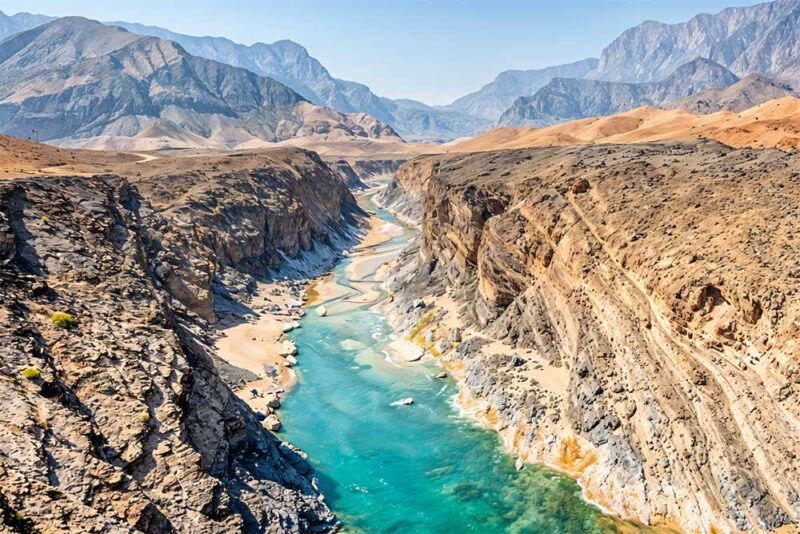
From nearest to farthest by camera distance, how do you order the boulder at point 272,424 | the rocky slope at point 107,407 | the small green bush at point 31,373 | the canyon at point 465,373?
the rocky slope at point 107,407 < the small green bush at point 31,373 < the canyon at point 465,373 < the boulder at point 272,424

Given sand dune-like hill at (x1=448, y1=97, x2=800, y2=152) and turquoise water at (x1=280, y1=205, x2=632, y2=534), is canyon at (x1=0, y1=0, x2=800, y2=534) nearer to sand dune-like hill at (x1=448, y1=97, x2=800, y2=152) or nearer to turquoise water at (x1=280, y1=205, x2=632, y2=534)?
turquoise water at (x1=280, y1=205, x2=632, y2=534)

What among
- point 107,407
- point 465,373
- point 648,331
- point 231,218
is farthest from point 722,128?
point 107,407

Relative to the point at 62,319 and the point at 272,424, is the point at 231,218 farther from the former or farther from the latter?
the point at 62,319

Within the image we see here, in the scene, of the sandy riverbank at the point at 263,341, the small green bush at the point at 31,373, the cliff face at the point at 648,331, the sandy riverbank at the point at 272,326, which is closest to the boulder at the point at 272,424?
the sandy riverbank at the point at 272,326

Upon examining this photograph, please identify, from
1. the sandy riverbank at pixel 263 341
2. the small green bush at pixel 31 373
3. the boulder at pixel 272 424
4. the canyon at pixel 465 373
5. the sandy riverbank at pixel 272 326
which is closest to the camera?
the small green bush at pixel 31 373

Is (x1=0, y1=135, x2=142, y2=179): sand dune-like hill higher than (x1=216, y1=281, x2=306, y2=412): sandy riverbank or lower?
higher

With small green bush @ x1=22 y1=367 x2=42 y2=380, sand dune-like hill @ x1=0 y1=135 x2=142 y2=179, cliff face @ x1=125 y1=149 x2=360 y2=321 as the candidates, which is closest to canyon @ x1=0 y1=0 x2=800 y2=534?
small green bush @ x1=22 y1=367 x2=42 y2=380

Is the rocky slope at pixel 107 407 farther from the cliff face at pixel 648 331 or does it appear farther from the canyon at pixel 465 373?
the cliff face at pixel 648 331
